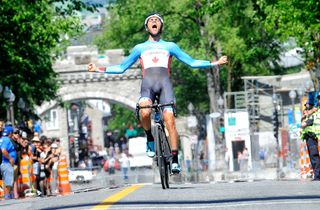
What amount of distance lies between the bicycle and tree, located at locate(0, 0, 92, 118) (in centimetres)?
2351

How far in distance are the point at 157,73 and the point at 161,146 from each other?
1.08m

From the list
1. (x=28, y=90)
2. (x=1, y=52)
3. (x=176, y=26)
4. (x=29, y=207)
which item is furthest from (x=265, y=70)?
(x=29, y=207)

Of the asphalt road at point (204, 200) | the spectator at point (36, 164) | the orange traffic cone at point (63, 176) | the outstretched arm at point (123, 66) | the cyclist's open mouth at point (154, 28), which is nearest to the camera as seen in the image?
the asphalt road at point (204, 200)

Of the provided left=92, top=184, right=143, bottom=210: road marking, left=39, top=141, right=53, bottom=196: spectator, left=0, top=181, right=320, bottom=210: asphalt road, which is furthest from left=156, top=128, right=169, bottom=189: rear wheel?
left=39, top=141, right=53, bottom=196: spectator

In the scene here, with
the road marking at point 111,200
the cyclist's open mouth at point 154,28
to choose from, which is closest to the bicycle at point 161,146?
the road marking at point 111,200

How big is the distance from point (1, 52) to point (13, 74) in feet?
15.8

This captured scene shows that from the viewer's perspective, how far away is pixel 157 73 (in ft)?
64.1

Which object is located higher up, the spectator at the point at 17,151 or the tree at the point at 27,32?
the tree at the point at 27,32

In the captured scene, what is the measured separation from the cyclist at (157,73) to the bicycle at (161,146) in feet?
0.28

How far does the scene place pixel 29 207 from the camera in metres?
16.4

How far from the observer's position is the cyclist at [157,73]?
63.4 ft

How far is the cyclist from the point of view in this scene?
19328 mm

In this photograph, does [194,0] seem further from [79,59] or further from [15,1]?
[79,59]

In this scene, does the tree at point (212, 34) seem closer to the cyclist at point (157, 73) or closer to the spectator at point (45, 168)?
the spectator at point (45, 168)
